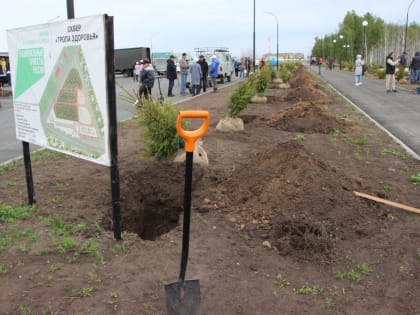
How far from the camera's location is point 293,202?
4.65 m

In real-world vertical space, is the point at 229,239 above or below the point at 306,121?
below

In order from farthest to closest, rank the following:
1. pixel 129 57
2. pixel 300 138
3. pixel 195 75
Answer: pixel 129 57 → pixel 195 75 → pixel 300 138

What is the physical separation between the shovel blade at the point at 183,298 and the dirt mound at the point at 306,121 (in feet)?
24.0

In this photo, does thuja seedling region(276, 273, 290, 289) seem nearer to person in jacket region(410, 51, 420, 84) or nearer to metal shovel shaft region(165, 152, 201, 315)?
metal shovel shaft region(165, 152, 201, 315)

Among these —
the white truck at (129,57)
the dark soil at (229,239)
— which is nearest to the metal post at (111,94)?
the dark soil at (229,239)

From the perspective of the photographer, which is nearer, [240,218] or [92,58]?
[92,58]

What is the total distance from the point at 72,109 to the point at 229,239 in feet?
6.15

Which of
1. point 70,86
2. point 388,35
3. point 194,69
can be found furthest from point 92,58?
point 388,35

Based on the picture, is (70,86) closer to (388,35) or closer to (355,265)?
(355,265)

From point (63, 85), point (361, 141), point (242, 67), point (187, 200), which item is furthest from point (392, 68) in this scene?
point (242, 67)

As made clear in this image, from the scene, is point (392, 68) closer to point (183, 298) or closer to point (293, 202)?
point (293, 202)

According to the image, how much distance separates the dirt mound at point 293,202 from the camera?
A: 4066 mm

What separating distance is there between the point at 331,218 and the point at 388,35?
7416 centimetres

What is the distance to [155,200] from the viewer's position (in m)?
5.54
